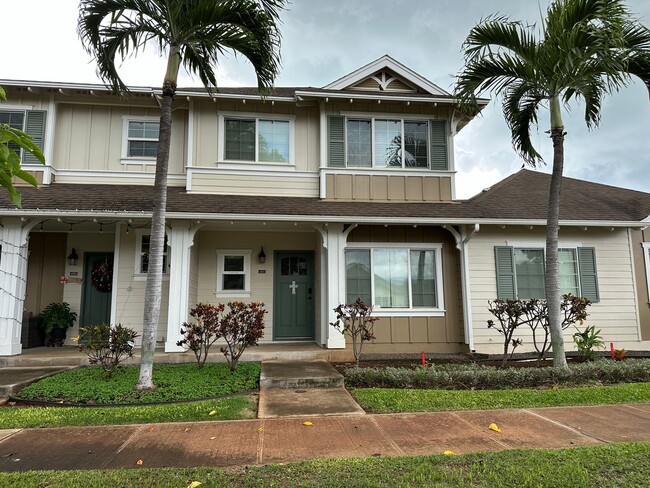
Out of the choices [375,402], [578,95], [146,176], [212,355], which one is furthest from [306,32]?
[375,402]

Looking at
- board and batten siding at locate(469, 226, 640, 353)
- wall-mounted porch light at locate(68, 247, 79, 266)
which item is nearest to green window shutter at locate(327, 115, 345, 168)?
board and batten siding at locate(469, 226, 640, 353)

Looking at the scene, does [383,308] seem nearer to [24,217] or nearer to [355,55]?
[24,217]

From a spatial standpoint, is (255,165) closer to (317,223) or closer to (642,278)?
(317,223)

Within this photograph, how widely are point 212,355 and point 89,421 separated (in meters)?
3.60

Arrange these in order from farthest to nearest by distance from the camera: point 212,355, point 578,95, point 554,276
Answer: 1. point 212,355
2. point 578,95
3. point 554,276

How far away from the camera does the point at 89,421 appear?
4613mm

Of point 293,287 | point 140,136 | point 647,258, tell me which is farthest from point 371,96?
point 647,258

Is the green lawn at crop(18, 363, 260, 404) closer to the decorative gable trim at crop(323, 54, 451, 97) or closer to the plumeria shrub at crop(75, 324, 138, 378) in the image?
the plumeria shrub at crop(75, 324, 138, 378)

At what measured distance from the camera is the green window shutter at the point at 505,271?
9.30 m

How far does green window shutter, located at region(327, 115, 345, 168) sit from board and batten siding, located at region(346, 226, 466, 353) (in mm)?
1717

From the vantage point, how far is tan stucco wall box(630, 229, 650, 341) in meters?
9.61

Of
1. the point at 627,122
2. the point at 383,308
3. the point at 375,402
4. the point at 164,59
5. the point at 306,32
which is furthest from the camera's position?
the point at 627,122

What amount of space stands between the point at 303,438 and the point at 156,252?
3.60 m

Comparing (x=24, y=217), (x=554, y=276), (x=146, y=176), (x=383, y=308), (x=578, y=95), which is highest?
(x=578, y=95)
